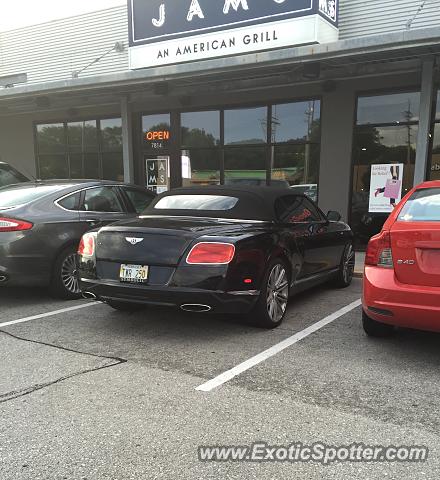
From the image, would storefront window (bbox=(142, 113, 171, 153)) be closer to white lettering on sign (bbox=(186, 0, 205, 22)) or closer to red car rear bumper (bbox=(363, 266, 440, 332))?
white lettering on sign (bbox=(186, 0, 205, 22))

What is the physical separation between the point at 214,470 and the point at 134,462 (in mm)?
435

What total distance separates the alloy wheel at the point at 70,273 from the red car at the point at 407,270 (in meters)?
3.72

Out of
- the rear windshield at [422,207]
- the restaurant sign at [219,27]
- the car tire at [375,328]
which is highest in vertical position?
the restaurant sign at [219,27]

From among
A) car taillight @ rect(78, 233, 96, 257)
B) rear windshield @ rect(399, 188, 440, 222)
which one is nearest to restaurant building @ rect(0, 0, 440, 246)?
rear windshield @ rect(399, 188, 440, 222)

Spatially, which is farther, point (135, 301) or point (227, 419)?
point (135, 301)

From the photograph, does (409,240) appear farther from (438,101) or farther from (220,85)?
(220,85)

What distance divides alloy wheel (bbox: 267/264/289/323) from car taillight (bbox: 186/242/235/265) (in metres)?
0.64

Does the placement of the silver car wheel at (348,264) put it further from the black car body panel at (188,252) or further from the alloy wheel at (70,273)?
the alloy wheel at (70,273)

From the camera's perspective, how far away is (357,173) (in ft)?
34.4

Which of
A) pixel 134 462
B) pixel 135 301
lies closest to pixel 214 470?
pixel 134 462

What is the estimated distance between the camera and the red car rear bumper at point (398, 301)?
385cm

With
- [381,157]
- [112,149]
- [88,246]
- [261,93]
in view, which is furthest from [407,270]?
[112,149]

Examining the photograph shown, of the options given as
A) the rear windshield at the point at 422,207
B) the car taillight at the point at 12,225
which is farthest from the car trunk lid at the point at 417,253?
the car taillight at the point at 12,225

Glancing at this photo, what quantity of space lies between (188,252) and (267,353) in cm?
113
